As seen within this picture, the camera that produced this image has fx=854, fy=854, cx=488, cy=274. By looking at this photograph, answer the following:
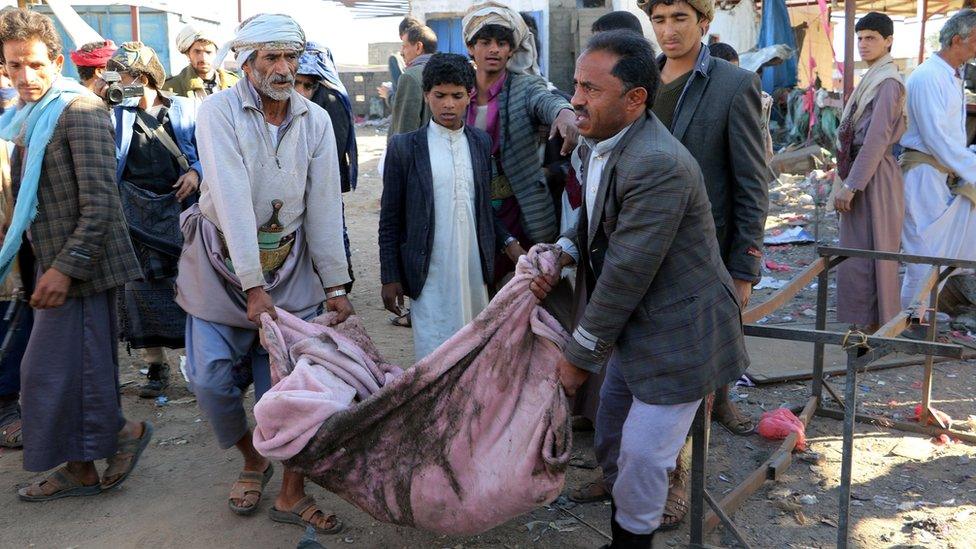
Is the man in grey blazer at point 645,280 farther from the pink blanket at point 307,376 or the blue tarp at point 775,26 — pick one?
the blue tarp at point 775,26

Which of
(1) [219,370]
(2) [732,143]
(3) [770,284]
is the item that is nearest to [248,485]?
(1) [219,370]

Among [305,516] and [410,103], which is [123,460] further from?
[410,103]

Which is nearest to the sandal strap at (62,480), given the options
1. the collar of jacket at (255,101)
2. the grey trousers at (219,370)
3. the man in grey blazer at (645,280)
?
the grey trousers at (219,370)

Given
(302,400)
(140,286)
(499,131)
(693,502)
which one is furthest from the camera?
(140,286)

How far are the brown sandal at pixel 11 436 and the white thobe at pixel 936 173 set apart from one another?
542 centimetres

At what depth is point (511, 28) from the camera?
13.9 feet

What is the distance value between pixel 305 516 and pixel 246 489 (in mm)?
329

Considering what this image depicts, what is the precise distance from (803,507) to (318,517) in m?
2.09

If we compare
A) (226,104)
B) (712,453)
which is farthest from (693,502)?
(226,104)

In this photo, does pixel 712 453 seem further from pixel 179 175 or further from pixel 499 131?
pixel 179 175

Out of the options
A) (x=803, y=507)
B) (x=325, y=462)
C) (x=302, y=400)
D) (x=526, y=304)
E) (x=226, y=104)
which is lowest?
(x=803, y=507)

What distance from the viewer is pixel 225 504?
12.2 feet

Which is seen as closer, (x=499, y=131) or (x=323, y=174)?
(x=323, y=174)

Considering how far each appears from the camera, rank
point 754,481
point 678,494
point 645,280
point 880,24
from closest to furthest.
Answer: point 645,280
point 678,494
point 754,481
point 880,24
